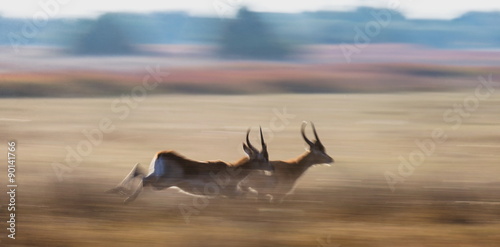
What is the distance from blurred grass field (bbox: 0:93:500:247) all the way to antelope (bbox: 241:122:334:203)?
0.12 m

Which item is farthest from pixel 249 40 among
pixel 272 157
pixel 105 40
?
pixel 272 157

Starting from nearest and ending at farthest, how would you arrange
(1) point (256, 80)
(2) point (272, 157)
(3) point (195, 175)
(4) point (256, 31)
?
1. (3) point (195, 175)
2. (2) point (272, 157)
3. (4) point (256, 31)
4. (1) point (256, 80)

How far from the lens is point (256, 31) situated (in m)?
11.0

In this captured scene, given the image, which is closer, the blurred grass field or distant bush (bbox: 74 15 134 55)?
the blurred grass field

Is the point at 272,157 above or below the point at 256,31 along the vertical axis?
below

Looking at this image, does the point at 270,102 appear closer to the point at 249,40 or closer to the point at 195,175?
the point at 249,40

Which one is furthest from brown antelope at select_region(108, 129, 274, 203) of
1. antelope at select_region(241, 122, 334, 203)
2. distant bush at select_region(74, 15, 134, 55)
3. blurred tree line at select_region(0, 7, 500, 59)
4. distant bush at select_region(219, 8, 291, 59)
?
distant bush at select_region(219, 8, 291, 59)

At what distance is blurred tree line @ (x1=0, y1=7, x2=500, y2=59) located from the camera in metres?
10.6

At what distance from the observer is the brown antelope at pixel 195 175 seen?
5.00 m

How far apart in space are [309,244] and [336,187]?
69.3 inches

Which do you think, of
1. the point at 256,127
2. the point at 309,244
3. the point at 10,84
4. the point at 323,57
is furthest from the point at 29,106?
the point at 309,244

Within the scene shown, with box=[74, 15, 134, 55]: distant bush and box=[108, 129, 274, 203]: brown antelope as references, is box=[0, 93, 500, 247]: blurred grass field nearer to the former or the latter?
box=[108, 129, 274, 203]: brown antelope

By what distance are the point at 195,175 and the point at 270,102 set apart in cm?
615

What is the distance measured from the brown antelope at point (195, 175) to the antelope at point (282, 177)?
0.27ft
